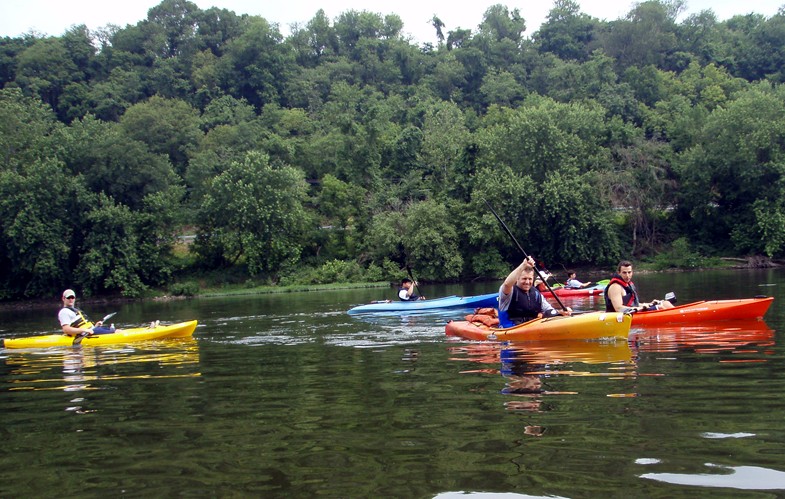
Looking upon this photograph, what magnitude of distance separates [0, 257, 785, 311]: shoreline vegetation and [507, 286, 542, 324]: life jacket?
25.2m

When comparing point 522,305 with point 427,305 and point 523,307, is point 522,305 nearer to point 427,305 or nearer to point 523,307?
point 523,307

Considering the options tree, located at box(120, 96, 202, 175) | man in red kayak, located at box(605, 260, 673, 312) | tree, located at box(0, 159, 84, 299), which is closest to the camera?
man in red kayak, located at box(605, 260, 673, 312)

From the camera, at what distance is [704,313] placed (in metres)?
12.0

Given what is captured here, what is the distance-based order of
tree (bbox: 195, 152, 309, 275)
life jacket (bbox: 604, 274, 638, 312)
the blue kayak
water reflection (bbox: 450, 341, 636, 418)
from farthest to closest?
1. tree (bbox: 195, 152, 309, 275)
2. the blue kayak
3. life jacket (bbox: 604, 274, 638, 312)
4. water reflection (bbox: 450, 341, 636, 418)

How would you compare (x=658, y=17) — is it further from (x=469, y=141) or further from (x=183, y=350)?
(x=183, y=350)

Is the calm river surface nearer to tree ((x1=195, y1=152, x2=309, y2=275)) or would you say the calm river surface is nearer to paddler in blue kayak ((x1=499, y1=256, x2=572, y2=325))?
paddler in blue kayak ((x1=499, y1=256, x2=572, y2=325))

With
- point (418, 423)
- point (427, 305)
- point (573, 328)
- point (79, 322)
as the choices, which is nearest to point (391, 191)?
point (427, 305)

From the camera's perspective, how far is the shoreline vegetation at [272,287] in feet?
115

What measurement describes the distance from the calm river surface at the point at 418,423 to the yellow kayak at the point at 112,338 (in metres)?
2.90

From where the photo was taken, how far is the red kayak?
11781 millimetres

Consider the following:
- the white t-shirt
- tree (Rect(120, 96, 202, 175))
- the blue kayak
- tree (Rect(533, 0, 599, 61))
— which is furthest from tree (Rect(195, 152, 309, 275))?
tree (Rect(533, 0, 599, 61))

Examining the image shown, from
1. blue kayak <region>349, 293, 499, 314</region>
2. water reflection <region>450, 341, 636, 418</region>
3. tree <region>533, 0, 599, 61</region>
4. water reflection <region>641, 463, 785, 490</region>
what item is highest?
tree <region>533, 0, 599, 61</region>

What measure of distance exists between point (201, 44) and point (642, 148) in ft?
172

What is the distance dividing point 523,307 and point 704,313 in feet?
10.7
